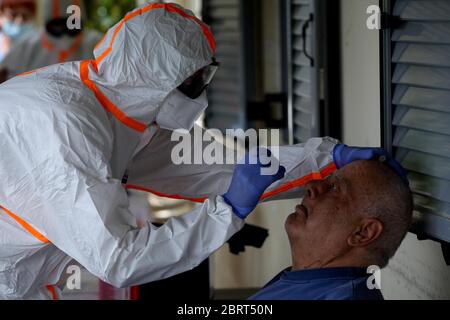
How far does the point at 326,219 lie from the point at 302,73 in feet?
4.10

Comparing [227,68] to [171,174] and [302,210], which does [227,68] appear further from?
[302,210]

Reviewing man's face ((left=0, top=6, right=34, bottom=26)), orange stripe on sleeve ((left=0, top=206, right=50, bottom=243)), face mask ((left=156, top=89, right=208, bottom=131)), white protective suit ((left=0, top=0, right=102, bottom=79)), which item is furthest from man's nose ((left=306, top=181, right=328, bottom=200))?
Result: man's face ((left=0, top=6, right=34, bottom=26))

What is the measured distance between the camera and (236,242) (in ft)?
8.68

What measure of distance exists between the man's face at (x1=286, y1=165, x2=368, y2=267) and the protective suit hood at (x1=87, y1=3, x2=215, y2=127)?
1.51 ft

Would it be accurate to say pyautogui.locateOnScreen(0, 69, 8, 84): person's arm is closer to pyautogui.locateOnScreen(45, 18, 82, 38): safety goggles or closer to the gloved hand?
pyautogui.locateOnScreen(45, 18, 82, 38): safety goggles

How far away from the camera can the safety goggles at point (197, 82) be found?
2.16m

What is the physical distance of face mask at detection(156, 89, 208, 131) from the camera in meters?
2.15

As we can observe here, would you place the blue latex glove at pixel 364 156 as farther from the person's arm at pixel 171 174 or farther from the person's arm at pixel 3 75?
the person's arm at pixel 3 75

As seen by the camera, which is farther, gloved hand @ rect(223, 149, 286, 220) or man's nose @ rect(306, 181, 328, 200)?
man's nose @ rect(306, 181, 328, 200)

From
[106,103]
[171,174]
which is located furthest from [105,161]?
[171,174]

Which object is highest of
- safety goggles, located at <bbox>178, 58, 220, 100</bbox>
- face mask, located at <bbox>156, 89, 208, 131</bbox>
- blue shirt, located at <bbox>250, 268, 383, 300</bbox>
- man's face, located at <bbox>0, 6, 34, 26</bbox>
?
man's face, located at <bbox>0, 6, 34, 26</bbox>

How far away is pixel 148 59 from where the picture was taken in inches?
80.6

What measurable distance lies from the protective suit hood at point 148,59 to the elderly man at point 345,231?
46 centimetres
